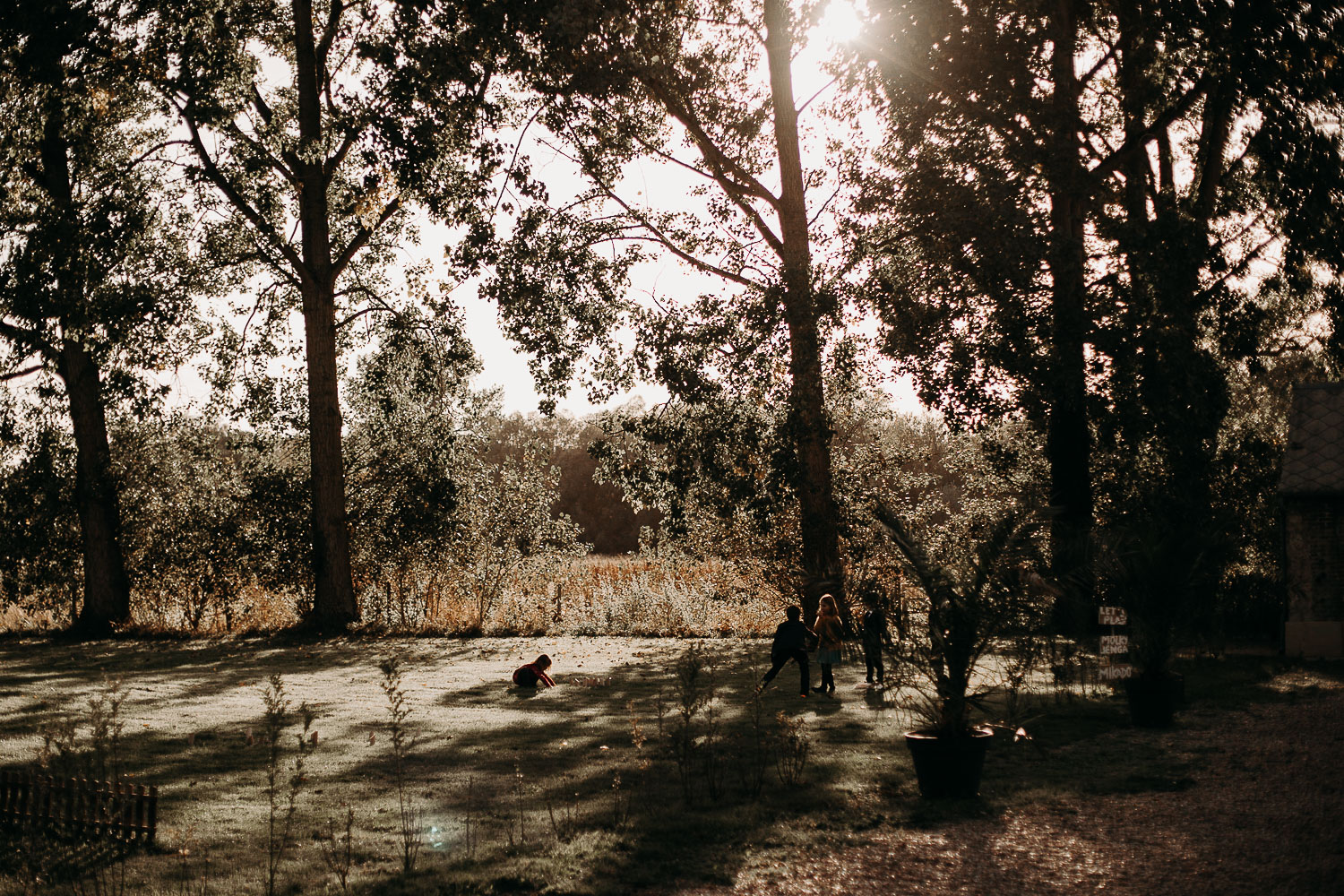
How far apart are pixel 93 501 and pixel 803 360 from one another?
17.0 meters

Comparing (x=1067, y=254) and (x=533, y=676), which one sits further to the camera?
(x=1067, y=254)

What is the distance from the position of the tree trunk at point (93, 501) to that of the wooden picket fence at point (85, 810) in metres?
19.7

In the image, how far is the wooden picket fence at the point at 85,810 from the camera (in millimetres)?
6594

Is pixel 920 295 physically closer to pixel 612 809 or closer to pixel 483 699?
pixel 483 699

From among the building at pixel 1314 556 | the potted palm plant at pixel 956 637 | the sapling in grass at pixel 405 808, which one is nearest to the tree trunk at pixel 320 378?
the sapling in grass at pixel 405 808

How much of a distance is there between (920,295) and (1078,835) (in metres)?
12.3

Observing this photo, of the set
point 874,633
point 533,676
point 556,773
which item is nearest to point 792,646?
Answer: point 874,633

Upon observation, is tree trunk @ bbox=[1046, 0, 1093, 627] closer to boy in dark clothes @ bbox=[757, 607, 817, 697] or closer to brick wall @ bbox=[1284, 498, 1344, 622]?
brick wall @ bbox=[1284, 498, 1344, 622]

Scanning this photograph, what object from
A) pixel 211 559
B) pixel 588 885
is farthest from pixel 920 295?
pixel 211 559

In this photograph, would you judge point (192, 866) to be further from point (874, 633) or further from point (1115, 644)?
point (1115, 644)

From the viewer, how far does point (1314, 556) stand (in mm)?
18422

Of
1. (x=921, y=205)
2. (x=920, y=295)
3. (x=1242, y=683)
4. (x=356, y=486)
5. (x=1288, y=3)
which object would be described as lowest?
(x=1242, y=683)

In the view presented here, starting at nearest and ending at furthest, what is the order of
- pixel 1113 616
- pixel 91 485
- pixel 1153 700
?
pixel 1153 700
pixel 1113 616
pixel 91 485

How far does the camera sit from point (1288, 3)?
1464 cm
